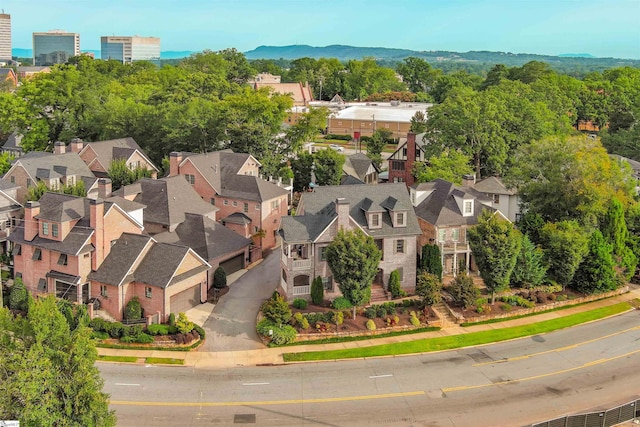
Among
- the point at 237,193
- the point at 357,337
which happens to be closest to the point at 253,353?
the point at 357,337

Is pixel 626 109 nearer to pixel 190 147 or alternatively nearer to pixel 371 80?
pixel 190 147

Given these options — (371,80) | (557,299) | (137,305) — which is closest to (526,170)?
(557,299)

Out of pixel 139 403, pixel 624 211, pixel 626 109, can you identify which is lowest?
pixel 139 403

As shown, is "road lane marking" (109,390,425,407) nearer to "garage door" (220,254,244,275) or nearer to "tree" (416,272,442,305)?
"tree" (416,272,442,305)

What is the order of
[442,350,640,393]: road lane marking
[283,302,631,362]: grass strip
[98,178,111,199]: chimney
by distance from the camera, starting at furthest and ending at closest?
[98,178,111,199]: chimney, [283,302,631,362]: grass strip, [442,350,640,393]: road lane marking

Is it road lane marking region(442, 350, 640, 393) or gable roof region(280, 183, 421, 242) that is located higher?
gable roof region(280, 183, 421, 242)

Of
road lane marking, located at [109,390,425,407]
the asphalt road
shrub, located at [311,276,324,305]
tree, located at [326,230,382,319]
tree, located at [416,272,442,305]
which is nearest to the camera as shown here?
the asphalt road

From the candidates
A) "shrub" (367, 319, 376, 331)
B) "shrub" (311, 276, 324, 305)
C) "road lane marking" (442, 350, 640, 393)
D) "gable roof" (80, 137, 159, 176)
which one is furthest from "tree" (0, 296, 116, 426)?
"gable roof" (80, 137, 159, 176)
